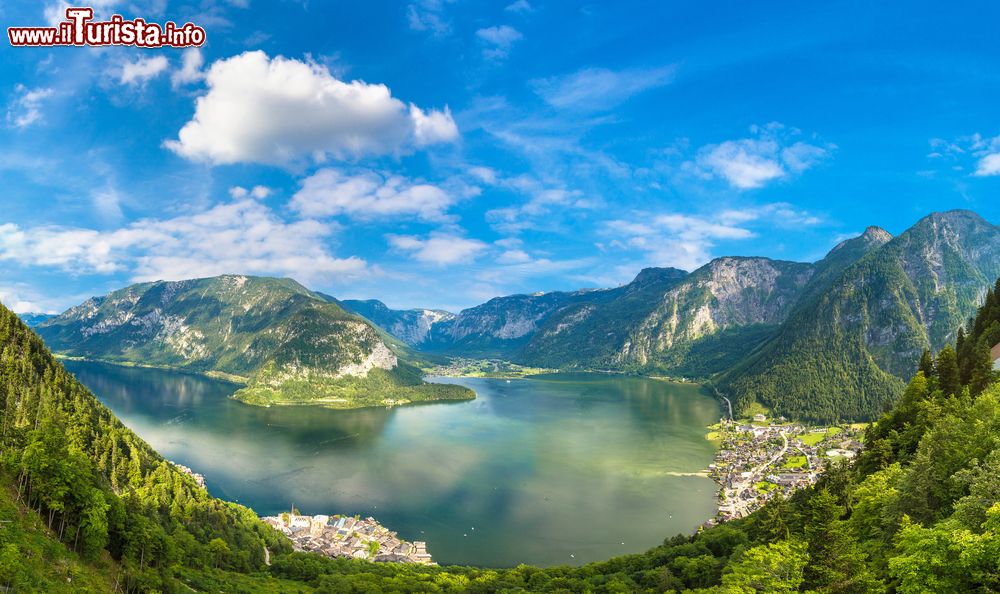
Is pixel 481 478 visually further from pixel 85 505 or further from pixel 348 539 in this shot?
pixel 85 505

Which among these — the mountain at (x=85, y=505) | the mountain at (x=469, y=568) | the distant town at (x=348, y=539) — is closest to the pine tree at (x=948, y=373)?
the mountain at (x=469, y=568)

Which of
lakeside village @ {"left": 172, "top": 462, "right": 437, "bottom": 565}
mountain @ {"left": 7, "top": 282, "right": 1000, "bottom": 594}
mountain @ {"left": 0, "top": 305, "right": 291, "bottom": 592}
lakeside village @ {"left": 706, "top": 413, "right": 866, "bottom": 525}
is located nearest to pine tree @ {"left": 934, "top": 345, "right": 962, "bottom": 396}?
mountain @ {"left": 7, "top": 282, "right": 1000, "bottom": 594}

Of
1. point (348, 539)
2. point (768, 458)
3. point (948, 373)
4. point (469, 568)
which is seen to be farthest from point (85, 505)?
point (768, 458)

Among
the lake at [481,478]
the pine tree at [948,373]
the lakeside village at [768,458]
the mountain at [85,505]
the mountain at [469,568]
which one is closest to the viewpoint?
the mountain at [469,568]

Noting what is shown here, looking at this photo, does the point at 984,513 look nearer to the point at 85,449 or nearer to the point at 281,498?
the point at 85,449

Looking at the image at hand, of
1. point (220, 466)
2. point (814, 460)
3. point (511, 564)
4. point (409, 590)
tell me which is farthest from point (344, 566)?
point (814, 460)

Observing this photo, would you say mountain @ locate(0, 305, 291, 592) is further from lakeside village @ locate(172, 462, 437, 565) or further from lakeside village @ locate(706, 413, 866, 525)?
lakeside village @ locate(706, 413, 866, 525)

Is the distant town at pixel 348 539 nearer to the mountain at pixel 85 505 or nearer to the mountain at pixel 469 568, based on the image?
the mountain at pixel 469 568
